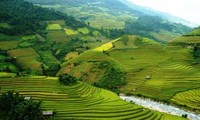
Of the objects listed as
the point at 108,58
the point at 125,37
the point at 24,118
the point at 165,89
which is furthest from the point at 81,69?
the point at 24,118

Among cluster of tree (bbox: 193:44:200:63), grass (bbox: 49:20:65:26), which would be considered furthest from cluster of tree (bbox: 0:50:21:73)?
grass (bbox: 49:20:65:26)

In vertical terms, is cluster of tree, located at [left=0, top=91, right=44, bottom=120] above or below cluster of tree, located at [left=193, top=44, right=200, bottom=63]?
above

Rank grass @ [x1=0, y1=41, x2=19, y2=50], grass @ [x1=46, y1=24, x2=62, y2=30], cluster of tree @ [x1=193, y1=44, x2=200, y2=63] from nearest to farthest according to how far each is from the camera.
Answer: cluster of tree @ [x1=193, y1=44, x2=200, y2=63] → grass @ [x1=0, y1=41, x2=19, y2=50] → grass @ [x1=46, y1=24, x2=62, y2=30]

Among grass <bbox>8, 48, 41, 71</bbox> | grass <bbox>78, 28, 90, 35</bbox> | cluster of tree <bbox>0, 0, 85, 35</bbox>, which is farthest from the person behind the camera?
grass <bbox>78, 28, 90, 35</bbox>

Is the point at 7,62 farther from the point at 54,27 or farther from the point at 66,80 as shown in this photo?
the point at 54,27

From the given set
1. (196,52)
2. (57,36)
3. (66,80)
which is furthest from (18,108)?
(57,36)

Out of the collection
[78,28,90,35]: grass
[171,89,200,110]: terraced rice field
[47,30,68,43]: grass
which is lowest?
[78,28,90,35]: grass

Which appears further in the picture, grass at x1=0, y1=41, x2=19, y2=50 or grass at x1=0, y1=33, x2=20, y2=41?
grass at x1=0, y1=33, x2=20, y2=41

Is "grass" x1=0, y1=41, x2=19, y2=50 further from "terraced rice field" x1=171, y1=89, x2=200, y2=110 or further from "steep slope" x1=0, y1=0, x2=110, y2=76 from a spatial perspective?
"terraced rice field" x1=171, y1=89, x2=200, y2=110
